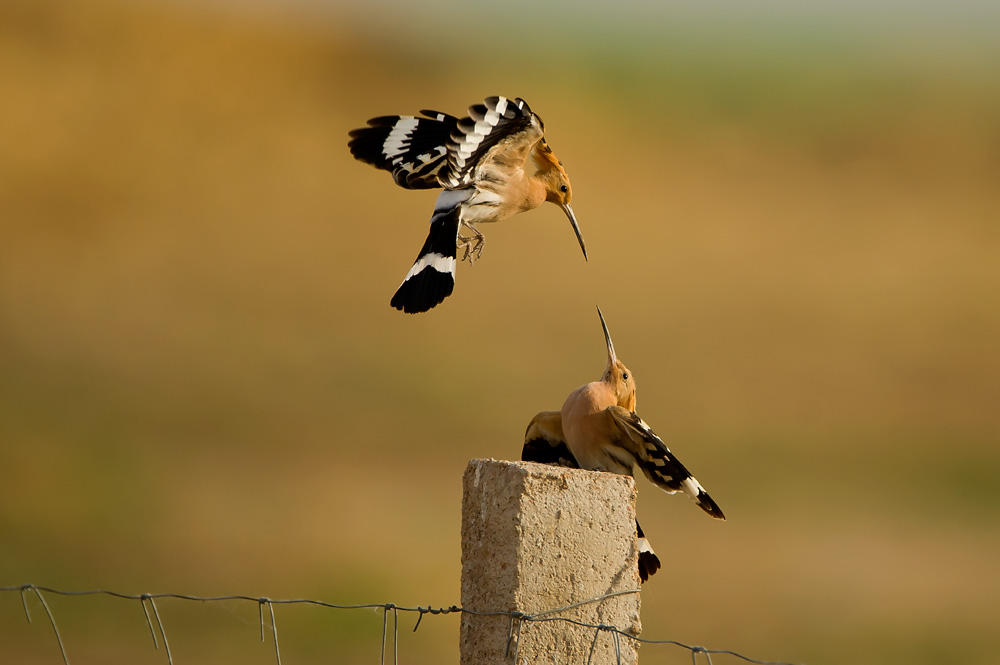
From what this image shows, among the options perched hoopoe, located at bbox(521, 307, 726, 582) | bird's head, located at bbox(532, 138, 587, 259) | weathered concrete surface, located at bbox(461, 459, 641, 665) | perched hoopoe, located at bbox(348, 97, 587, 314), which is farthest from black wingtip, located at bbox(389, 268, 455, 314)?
weathered concrete surface, located at bbox(461, 459, 641, 665)

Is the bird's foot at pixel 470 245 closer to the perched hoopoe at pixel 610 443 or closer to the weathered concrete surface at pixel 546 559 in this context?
the perched hoopoe at pixel 610 443

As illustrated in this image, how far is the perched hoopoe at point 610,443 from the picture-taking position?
10.7ft

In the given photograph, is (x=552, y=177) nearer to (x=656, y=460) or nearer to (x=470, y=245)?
(x=470, y=245)

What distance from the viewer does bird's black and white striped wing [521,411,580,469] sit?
3709 mm

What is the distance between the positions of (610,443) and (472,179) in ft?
3.05

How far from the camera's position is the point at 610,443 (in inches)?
135

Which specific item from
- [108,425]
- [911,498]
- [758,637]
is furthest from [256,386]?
[911,498]

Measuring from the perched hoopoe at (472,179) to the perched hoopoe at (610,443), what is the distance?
53cm

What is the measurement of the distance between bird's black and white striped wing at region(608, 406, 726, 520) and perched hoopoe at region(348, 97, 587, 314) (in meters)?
0.66

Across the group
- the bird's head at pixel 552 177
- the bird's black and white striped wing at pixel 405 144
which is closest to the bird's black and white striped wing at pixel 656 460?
the bird's head at pixel 552 177

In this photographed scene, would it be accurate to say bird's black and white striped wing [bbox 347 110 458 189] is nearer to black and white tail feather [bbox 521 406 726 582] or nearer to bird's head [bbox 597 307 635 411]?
bird's head [bbox 597 307 635 411]

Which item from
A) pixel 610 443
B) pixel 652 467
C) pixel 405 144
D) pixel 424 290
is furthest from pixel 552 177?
pixel 652 467

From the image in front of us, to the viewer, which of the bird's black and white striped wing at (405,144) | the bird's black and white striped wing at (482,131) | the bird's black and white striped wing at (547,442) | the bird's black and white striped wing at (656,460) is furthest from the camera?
the bird's black and white striped wing at (405,144)

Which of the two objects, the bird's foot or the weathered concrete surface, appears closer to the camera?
the weathered concrete surface
